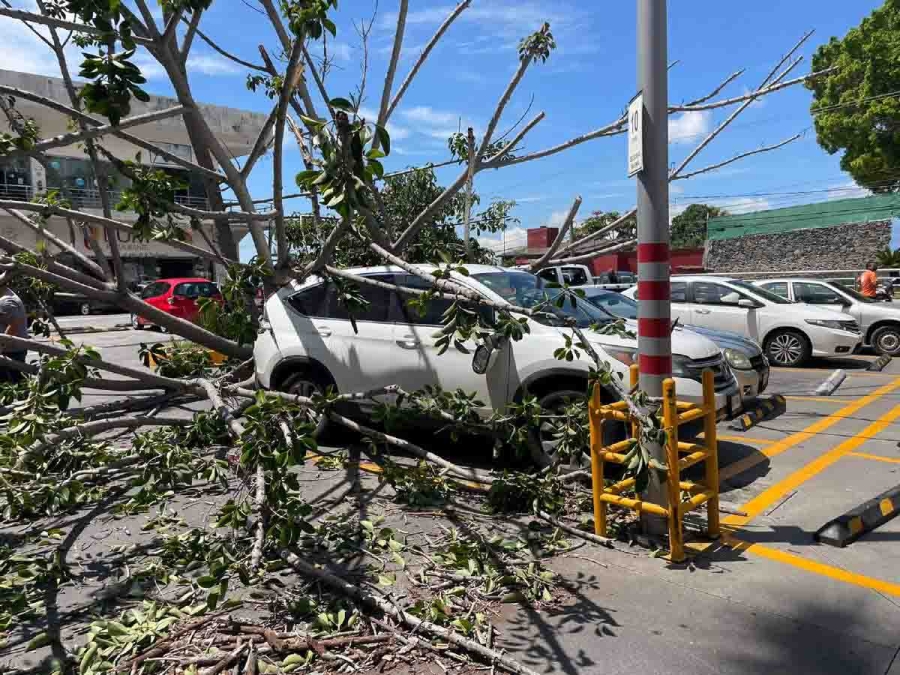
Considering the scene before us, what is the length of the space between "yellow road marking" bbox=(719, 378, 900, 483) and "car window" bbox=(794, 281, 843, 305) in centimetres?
361

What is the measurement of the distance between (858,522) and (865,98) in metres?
27.1

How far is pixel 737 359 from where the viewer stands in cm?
691

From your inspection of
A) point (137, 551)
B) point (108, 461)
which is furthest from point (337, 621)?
point (108, 461)

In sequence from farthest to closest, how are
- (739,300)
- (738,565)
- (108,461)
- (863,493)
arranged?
(739,300) < (108,461) < (863,493) < (738,565)

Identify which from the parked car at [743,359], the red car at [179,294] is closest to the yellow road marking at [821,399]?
the parked car at [743,359]

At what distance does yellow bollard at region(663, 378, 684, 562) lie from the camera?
3.88 meters

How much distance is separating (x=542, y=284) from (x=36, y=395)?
14.1 ft

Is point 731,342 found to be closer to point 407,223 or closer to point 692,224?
point 407,223

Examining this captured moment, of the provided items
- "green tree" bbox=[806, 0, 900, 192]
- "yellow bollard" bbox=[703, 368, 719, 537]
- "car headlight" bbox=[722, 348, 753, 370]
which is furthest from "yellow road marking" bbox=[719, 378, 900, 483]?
"green tree" bbox=[806, 0, 900, 192]

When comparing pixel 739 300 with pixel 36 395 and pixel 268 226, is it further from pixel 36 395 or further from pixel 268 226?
pixel 36 395

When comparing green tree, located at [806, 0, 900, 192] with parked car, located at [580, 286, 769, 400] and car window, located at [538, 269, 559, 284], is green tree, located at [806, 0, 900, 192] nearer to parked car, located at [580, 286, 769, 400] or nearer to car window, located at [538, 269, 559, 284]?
parked car, located at [580, 286, 769, 400]

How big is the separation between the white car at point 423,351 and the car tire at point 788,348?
6369mm

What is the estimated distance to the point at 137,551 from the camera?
443 centimetres

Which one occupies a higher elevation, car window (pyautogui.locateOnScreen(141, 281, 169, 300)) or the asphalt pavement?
car window (pyautogui.locateOnScreen(141, 281, 169, 300))
